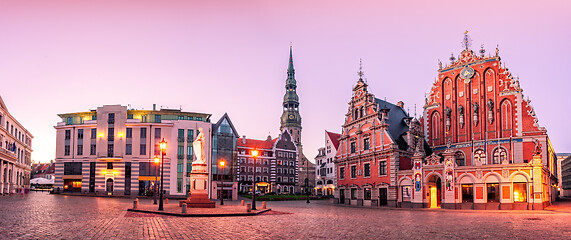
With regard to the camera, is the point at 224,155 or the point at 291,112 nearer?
the point at 224,155

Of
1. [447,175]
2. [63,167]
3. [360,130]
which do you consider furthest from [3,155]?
[447,175]

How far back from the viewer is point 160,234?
53.1ft

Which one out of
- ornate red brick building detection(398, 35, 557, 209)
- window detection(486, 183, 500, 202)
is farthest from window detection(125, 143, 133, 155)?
window detection(486, 183, 500, 202)

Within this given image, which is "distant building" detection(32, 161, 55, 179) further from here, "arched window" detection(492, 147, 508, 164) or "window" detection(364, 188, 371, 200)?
"arched window" detection(492, 147, 508, 164)

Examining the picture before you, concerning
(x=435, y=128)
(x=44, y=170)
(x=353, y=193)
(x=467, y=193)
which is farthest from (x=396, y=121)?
(x=44, y=170)

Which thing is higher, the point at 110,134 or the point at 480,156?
the point at 110,134

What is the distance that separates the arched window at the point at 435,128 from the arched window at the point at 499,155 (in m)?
6.70

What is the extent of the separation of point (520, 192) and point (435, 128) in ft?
44.6

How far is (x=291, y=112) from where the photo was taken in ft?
469

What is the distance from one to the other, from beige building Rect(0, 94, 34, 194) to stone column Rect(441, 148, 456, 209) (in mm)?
56158

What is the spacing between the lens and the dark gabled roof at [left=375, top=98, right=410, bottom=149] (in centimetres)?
4900

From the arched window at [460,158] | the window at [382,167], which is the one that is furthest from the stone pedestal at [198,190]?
the arched window at [460,158]

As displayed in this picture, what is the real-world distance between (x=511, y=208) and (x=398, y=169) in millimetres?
11705

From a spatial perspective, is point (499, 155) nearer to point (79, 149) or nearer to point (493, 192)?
point (493, 192)
